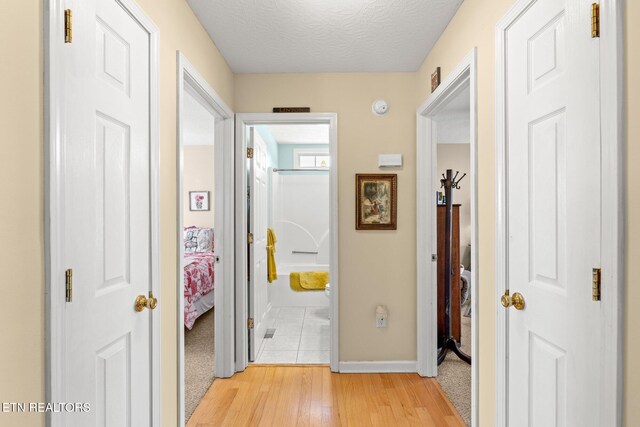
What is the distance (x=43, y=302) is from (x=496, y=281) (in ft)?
5.38

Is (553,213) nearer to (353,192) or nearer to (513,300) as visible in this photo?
(513,300)

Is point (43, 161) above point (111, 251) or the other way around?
above

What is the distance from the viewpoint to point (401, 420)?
218 cm

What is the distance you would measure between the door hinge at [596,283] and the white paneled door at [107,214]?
1500mm

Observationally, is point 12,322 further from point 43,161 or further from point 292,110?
point 292,110

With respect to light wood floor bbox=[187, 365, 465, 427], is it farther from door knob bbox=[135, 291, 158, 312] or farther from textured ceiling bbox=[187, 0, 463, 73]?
textured ceiling bbox=[187, 0, 463, 73]

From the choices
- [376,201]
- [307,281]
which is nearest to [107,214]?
[376,201]

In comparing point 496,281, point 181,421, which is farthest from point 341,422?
point 496,281

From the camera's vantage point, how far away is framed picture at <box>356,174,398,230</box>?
2855mm

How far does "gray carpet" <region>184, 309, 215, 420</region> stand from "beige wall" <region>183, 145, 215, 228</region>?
2.11 metres

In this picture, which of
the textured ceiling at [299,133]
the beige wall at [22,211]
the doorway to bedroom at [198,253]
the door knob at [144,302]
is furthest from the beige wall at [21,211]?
the textured ceiling at [299,133]

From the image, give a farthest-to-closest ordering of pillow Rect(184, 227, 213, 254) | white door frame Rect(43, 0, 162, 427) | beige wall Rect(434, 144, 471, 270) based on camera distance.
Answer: beige wall Rect(434, 144, 471, 270), pillow Rect(184, 227, 213, 254), white door frame Rect(43, 0, 162, 427)

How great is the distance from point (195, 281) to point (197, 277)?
68mm

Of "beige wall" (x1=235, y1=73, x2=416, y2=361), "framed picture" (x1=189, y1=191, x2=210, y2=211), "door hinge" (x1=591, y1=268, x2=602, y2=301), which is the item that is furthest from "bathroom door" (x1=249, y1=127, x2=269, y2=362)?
"framed picture" (x1=189, y1=191, x2=210, y2=211)
